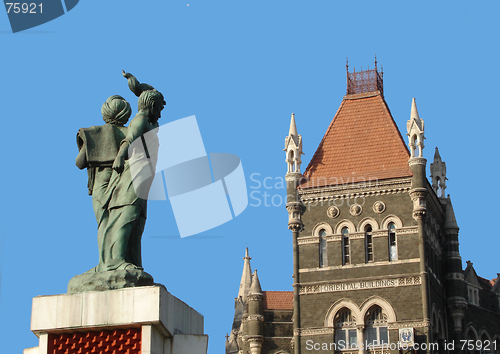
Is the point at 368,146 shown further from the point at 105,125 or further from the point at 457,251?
the point at 105,125

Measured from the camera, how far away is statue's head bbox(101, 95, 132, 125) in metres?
10.7

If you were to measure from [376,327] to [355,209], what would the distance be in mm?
5997

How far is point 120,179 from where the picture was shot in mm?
10273

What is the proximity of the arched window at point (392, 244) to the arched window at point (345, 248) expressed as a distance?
2081 mm

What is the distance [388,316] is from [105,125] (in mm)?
35355

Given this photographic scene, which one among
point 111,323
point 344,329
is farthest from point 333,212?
point 111,323

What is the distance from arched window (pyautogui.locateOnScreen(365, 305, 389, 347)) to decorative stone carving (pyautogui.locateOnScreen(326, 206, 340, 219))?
500 cm

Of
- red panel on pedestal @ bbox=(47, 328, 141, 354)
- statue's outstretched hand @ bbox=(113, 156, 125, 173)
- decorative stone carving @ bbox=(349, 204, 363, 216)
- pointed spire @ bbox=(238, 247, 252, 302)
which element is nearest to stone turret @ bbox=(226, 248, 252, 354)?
pointed spire @ bbox=(238, 247, 252, 302)

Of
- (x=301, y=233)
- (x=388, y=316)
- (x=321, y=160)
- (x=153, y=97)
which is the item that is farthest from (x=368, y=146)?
(x=153, y=97)

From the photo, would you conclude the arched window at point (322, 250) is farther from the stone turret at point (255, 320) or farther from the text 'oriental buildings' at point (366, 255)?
the stone turret at point (255, 320)

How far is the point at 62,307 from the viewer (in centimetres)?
957

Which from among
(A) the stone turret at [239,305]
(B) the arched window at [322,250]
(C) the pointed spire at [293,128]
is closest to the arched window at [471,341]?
(B) the arched window at [322,250]

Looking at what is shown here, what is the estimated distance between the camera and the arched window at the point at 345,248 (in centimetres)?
4578

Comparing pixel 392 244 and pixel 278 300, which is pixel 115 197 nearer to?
pixel 392 244
